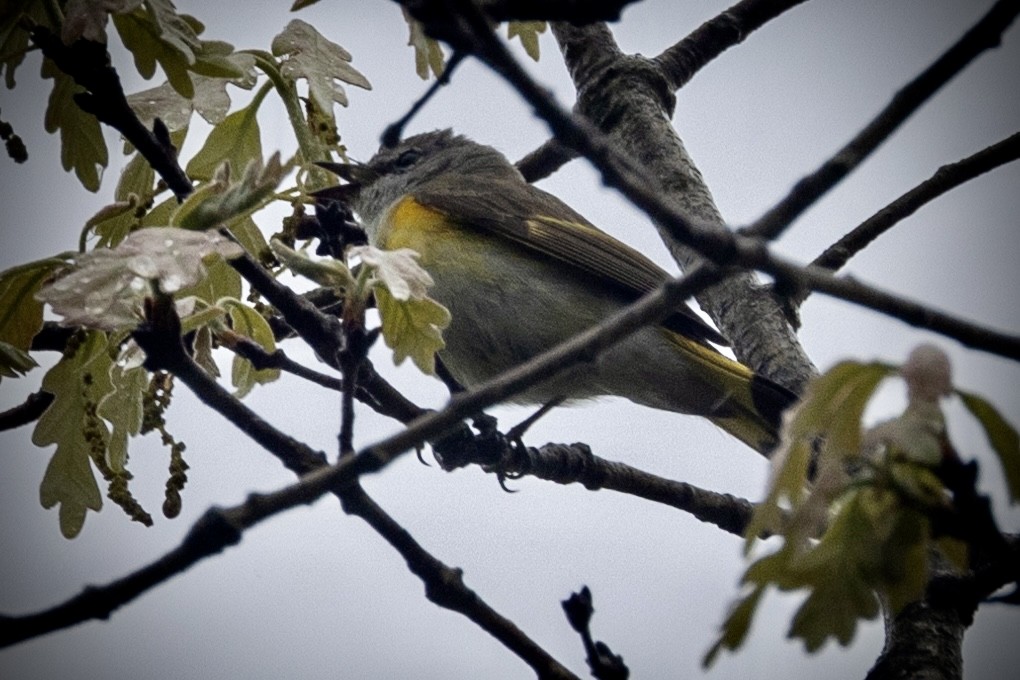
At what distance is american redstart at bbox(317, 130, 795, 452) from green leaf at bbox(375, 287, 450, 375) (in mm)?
Answer: 1492

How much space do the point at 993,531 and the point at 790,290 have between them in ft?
1.36

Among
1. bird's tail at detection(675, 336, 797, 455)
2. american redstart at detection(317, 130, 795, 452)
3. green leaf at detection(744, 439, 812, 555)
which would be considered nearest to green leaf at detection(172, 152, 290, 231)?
green leaf at detection(744, 439, 812, 555)

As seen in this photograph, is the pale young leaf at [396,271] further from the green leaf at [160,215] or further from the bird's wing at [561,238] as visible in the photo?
the bird's wing at [561,238]

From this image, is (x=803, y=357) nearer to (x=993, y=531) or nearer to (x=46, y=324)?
(x=993, y=531)

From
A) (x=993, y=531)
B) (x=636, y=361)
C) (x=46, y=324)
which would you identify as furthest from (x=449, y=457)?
(x=993, y=531)

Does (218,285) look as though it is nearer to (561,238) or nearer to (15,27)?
(15,27)

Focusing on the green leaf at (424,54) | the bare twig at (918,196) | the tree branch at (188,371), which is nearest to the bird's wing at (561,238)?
the bare twig at (918,196)

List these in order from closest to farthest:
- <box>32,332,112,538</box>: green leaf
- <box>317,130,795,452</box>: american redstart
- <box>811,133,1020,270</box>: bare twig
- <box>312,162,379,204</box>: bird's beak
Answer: <box>811,133,1020,270</box>: bare twig → <box>32,332,112,538</box>: green leaf → <box>312,162,379,204</box>: bird's beak → <box>317,130,795,452</box>: american redstart

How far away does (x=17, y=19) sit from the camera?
6.81 feet

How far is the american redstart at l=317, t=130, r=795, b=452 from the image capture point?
3.71 meters

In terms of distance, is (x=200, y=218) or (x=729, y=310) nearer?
(x=200, y=218)

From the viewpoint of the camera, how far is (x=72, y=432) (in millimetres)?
2291

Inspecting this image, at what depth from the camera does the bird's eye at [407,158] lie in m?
4.95

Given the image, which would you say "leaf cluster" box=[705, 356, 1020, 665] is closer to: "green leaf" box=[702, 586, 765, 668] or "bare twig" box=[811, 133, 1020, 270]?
"green leaf" box=[702, 586, 765, 668]
